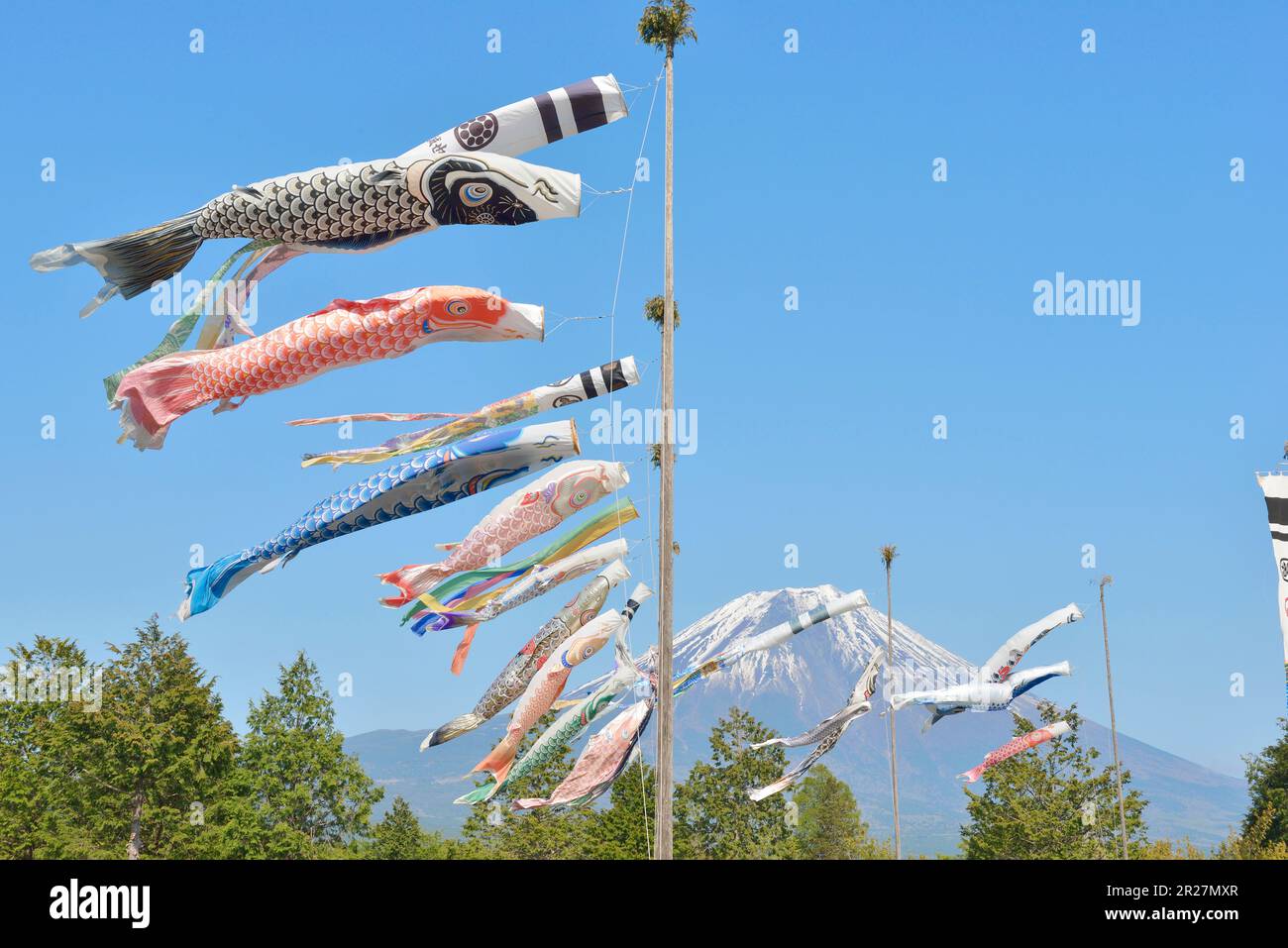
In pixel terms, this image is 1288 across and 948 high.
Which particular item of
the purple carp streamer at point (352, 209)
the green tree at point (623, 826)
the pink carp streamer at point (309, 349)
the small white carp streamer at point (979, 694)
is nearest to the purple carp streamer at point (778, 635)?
the small white carp streamer at point (979, 694)

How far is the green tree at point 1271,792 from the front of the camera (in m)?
59.8

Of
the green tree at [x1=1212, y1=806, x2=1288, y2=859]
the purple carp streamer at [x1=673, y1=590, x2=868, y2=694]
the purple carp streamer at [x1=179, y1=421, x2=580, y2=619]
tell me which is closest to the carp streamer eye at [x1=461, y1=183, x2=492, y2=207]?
the purple carp streamer at [x1=179, y1=421, x2=580, y2=619]

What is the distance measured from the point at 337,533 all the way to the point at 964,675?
24.1 meters

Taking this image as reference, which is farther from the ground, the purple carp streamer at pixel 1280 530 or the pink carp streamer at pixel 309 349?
the pink carp streamer at pixel 309 349

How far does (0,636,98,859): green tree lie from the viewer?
40.9m

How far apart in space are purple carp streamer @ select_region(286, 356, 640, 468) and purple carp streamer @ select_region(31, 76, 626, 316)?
8.69 feet

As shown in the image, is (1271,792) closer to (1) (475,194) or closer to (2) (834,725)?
(2) (834,725)

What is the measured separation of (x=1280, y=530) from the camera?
56.6 ft

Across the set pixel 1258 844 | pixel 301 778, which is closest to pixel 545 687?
pixel 301 778

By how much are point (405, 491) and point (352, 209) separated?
3.64 meters

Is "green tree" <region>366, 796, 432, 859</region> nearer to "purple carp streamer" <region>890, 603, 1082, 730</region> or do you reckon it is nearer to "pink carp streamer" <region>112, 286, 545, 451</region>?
"purple carp streamer" <region>890, 603, 1082, 730</region>

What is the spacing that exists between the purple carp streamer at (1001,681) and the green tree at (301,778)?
20.0 m

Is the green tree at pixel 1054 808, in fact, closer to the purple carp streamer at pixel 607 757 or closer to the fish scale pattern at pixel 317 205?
the purple carp streamer at pixel 607 757
